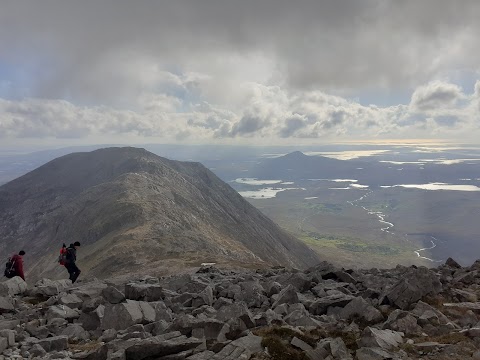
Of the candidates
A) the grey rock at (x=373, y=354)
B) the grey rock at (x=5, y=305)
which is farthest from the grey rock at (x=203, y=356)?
the grey rock at (x=5, y=305)

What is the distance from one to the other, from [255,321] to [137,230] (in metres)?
97.6

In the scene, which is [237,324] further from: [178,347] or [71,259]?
[71,259]

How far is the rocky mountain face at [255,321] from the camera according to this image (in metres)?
14.5

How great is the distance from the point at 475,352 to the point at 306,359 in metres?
6.71

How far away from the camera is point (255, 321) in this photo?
60.2ft

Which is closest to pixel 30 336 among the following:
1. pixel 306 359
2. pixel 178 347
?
pixel 178 347

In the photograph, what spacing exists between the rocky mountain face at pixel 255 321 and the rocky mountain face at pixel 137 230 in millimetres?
41701

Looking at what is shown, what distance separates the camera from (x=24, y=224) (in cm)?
17462

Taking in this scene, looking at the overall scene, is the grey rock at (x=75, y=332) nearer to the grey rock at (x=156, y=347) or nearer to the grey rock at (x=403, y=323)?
the grey rock at (x=156, y=347)

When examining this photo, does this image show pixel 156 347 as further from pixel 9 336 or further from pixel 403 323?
pixel 403 323

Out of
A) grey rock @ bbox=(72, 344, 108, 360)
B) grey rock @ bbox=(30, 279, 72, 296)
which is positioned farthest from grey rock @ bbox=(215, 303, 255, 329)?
grey rock @ bbox=(30, 279, 72, 296)

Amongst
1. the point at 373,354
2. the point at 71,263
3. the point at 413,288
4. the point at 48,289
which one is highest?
the point at 373,354

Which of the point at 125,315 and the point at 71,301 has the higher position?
the point at 125,315

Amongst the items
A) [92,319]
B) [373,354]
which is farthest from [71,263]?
[373,354]
